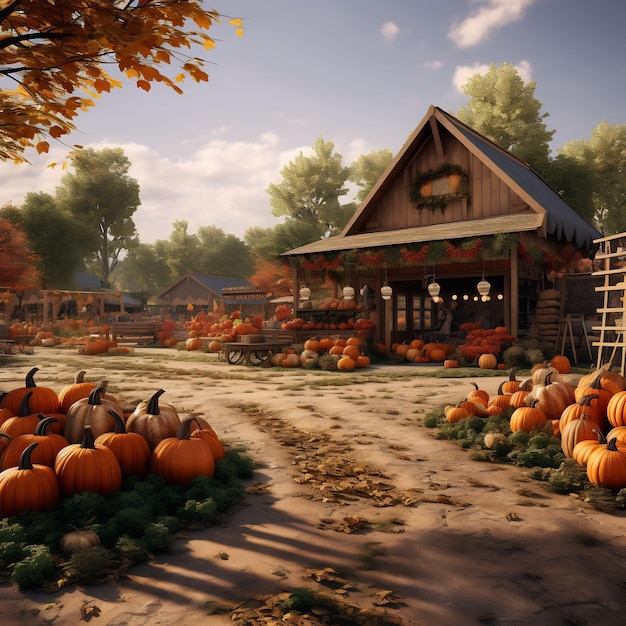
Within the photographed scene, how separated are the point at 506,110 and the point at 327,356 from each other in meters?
28.6

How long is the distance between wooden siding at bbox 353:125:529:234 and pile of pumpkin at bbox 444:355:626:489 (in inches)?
483

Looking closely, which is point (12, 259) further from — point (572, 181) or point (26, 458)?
point (572, 181)

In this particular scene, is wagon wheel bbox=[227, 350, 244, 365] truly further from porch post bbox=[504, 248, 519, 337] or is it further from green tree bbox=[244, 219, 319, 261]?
green tree bbox=[244, 219, 319, 261]

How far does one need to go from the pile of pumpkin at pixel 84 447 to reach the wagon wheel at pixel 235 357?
12187 mm

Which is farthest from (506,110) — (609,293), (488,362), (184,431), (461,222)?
(184,431)

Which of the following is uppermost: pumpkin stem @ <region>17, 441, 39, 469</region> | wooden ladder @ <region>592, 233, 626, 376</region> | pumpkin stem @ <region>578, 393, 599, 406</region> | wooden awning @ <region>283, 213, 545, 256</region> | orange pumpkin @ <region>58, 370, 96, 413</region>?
wooden awning @ <region>283, 213, 545, 256</region>

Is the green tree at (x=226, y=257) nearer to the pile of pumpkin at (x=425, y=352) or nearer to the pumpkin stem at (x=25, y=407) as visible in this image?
the pile of pumpkin at (x=425, y=352)

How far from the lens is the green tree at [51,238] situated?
161 ft

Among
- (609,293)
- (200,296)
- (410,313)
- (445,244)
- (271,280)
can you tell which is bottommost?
(410,313)

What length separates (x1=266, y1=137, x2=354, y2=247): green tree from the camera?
1994 inches

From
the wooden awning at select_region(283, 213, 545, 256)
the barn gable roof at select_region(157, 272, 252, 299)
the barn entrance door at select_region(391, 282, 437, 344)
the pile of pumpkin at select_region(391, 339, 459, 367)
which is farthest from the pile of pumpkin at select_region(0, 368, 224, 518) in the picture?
the barn gable roof at select_region(157, 272, 252, 299)

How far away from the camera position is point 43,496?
373 centimetres

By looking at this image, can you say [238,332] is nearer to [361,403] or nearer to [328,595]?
[361,403]

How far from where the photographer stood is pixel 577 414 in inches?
223
